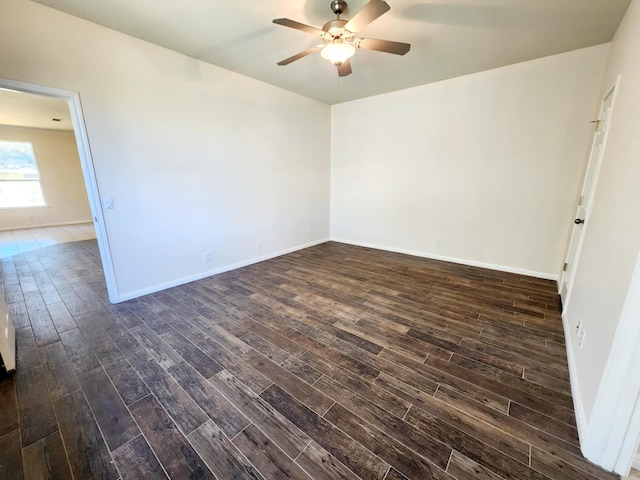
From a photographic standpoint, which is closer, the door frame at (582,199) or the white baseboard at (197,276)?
the door frame at (582,199)

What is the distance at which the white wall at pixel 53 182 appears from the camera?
713cm

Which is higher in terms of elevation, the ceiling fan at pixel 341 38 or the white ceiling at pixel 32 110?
the white ceiling at pixel 32 110

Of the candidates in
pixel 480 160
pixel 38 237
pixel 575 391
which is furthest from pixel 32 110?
pixel 575 391

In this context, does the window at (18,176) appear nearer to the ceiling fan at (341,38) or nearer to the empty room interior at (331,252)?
the empty room interior at (331,252)

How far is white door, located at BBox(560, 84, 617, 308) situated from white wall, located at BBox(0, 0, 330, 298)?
13.1ft

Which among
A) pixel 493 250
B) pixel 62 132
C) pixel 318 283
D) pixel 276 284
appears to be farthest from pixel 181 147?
pixel 62 132

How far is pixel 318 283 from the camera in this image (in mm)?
3547

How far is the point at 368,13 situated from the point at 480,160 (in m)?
2.98

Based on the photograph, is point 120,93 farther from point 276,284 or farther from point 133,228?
point 276,284

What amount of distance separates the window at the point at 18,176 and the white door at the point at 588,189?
11884mm

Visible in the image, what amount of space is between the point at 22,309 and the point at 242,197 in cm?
282

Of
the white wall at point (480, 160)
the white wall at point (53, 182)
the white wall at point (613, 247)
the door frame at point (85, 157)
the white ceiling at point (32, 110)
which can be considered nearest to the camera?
the white wall at point (613, 247)

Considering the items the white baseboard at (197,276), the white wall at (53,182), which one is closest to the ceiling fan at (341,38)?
the white baseboard at (197,276)

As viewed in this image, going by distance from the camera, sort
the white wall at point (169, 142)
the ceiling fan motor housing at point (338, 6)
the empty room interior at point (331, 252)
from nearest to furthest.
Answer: the empty room interior at point (331, 252) < the ceiling fan motor housing at point (338, 6) < the white wall at point (169, 142)
